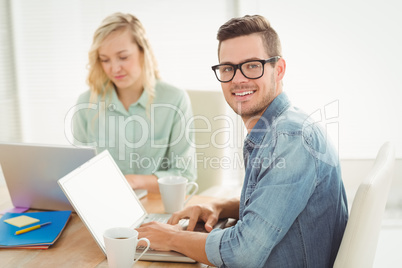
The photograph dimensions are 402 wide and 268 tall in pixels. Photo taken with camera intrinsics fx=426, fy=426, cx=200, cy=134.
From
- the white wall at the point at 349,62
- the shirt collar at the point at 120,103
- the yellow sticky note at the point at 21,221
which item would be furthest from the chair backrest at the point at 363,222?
the white wall at the point at 349,62

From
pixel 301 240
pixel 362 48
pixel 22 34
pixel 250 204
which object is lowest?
pixel 301 240

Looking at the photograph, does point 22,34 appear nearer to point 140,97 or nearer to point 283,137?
point 140,97

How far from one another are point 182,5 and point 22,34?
1.31 m

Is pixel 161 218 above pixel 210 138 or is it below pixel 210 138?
below

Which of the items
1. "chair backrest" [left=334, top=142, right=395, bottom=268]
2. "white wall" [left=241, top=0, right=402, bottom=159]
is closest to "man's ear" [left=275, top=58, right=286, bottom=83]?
"chair backrest" [left=334, top=142, right=395, bottom=268]

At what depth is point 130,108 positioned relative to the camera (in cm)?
A: 215

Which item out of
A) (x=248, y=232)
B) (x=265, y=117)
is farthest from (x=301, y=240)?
(x=265, y=117)

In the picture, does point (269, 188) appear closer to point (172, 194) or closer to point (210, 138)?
point (172, 194)

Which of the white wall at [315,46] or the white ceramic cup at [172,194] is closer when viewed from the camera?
the white ceramic cup at [172,194]

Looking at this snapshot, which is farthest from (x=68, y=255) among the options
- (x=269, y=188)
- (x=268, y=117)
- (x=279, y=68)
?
(x=279, y=68)

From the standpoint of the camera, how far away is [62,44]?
3.25 metres

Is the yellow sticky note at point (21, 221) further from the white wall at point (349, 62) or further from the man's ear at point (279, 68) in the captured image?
the white wall at point (349, 62)

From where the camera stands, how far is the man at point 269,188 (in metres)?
1.04

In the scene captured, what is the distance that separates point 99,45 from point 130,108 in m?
0.34
